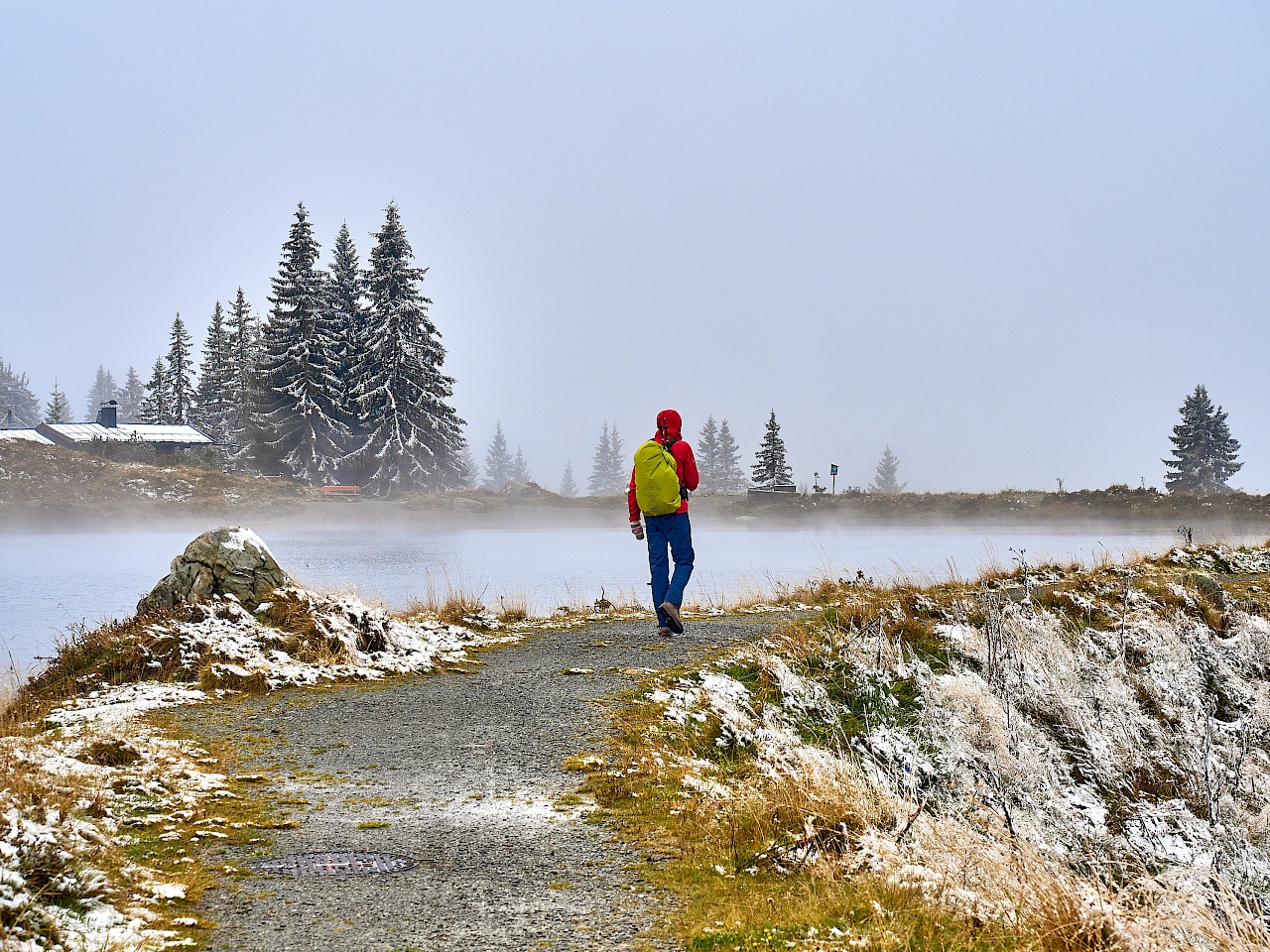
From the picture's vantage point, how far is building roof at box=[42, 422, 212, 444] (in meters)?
63.3

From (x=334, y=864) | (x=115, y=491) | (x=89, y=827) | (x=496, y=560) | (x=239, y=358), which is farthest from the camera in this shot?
(x=239, y=358)

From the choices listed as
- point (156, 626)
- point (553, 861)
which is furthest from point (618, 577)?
point (553, 861)

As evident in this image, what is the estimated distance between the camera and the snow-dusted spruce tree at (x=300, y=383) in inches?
2082

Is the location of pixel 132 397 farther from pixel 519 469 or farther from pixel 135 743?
pixel 135 743

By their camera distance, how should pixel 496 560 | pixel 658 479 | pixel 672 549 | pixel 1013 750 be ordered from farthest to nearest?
pixel 496 560 → pixel 672 549 → pixel 658 479 → pixel 1013 750

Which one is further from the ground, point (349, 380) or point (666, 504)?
point (349, 380)

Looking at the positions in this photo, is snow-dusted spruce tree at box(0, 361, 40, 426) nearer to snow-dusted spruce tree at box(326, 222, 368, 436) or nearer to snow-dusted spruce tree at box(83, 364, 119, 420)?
snow-dusted spruce tree at box(83, 364, 119, 420)

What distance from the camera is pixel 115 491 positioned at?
4844 centimetres

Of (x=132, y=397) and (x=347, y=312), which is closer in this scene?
(x=347, y=312)

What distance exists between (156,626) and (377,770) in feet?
13.9

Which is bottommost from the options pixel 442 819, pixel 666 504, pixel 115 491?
pixel 442 819

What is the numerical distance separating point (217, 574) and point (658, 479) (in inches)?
195

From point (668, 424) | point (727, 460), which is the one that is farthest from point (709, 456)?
point (668, 424)

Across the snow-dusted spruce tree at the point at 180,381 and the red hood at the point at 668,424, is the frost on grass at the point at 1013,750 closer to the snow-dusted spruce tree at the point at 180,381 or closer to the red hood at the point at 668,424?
the red hood at the point at 668,424
